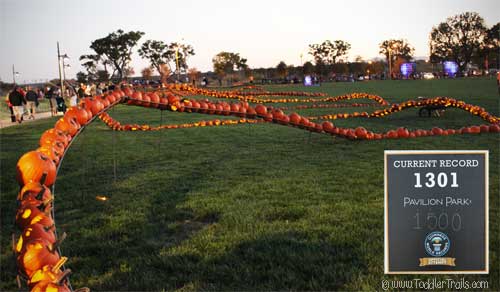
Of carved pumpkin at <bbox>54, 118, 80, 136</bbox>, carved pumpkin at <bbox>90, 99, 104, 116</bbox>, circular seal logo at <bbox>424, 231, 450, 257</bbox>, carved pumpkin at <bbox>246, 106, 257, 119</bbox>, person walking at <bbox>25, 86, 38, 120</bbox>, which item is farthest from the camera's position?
person walking at <bbox>25, 86, 38, 120</bbox>

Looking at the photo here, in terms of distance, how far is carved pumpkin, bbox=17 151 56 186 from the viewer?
294 cm

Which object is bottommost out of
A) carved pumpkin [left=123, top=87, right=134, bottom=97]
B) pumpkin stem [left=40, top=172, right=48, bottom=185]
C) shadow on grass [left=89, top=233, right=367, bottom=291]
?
shadow on grass [left=89, top=233, right=367, bottom=291]

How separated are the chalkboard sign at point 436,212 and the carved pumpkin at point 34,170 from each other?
2457 mm

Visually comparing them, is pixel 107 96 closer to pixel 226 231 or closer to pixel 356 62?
pixel 226 231

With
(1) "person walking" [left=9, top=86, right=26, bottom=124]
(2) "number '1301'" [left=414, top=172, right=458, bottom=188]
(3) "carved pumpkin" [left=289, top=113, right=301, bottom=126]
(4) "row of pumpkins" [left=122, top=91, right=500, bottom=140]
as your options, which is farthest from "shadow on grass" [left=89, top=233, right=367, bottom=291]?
(1) "person walking" [left=9, top=86, right=26, bottom=124]

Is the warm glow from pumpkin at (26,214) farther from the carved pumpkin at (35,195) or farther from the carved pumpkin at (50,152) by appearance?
the carved pumpkin at (50,152)

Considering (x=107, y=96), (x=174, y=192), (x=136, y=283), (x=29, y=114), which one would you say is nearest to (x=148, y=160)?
(x=174, y=192)

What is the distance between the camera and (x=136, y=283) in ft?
11.8

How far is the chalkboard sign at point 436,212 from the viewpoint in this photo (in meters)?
3.12

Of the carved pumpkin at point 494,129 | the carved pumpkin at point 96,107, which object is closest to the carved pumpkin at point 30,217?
the carved pumpkin at point 96,107

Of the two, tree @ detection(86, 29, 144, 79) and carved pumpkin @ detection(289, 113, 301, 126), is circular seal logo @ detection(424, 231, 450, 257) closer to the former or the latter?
carved pumpkin @ detection(289, 113, 301, 126)

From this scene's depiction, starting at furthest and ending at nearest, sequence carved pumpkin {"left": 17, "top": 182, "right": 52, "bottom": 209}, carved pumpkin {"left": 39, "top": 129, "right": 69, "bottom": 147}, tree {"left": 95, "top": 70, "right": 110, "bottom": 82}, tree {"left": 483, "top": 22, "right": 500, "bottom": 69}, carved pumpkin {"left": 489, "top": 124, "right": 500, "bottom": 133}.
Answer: tree {"left": 95, "top": 70, "right": 110, "bottom": 82} → tree {"left": 483, "top": 22, "right": 500, "bottom": 69} → carved pumpkin {"left": 489, "top": 124, "right": 500, "bottom": 133} → carved pumpkin {"left": 39, "top": 129, "right": 69, "bottom": 147} → carved pumpkin {"left": 17, "top": 182, "right": 52, "bottom": 209}

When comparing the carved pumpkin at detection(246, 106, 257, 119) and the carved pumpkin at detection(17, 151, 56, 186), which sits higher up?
the carved pumpkin at detection(246, 106, 257, 119)

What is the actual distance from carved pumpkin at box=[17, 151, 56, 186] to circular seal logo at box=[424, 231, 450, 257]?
279 centimetres
